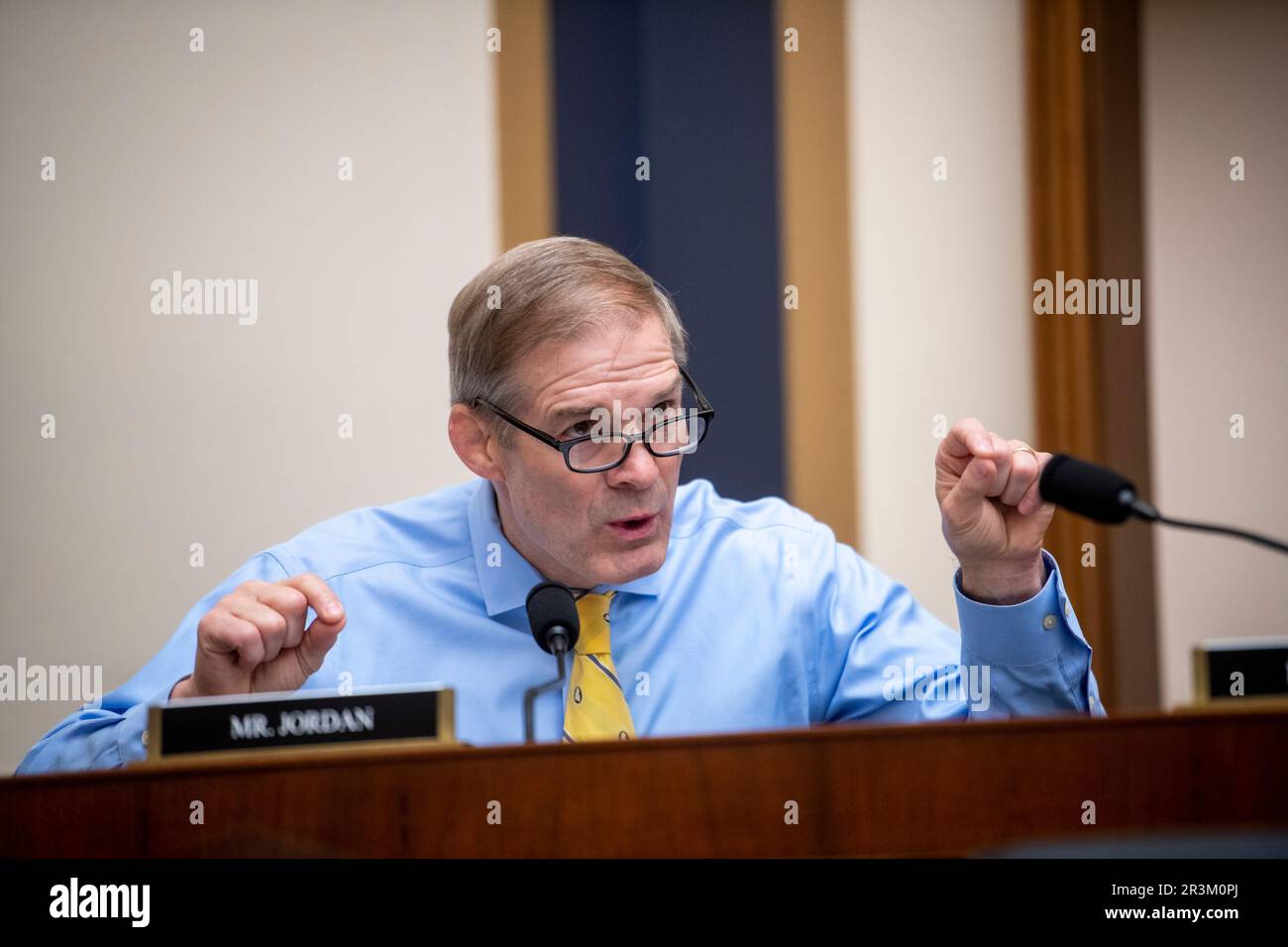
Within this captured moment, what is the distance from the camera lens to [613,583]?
1643 millimetres

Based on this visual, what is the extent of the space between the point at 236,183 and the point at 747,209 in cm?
110

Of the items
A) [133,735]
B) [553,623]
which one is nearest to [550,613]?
[553,623]

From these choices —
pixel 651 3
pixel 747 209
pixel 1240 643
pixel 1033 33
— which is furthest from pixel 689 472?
pixel 1240 643

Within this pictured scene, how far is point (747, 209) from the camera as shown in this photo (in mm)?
2496

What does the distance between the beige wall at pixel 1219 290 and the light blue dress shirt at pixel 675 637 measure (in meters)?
1.10

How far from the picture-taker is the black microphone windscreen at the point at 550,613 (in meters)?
1.29

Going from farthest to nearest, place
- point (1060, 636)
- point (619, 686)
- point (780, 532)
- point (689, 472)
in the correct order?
point (689, 472)
point (780, 532)
point (619, 686)
point (1060, 636)

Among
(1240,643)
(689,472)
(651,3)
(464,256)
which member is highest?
(651,3)

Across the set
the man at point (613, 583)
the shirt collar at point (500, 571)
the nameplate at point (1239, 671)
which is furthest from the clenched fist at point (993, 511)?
the shirt collar at point (500, 571)

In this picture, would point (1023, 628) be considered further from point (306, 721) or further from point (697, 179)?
point (697, 179)

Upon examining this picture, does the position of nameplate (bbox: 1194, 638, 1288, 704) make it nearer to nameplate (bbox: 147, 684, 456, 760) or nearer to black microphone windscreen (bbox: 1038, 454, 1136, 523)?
black microphone windscreen (bbox: 1038, 454, 1136, 523)

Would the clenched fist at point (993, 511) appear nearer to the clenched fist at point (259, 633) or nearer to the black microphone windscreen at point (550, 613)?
the black microphone windscreen at point (550, 613)

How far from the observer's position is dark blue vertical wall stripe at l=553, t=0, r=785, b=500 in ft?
8.05

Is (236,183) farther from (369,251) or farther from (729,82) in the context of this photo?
(729,82)
